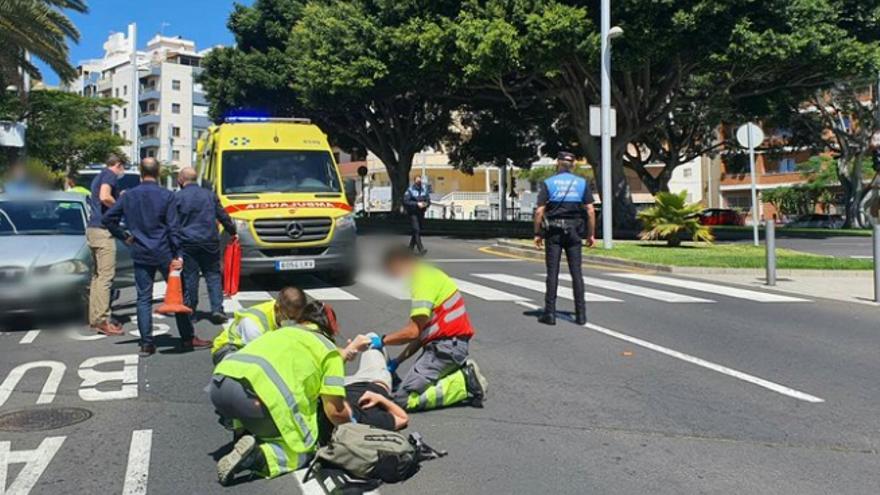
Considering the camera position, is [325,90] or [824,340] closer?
[824,340]

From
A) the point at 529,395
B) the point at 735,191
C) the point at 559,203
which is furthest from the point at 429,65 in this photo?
the point at 735,191

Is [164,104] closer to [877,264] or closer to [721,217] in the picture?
[721,217]

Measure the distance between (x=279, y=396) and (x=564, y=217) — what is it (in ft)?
18.0

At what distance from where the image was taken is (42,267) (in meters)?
9.04

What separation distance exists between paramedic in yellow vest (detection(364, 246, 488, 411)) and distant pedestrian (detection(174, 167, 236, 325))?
138 inches

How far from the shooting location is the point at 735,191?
3017 inches

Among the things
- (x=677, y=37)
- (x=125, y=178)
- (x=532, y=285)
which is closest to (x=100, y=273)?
(x=532, y=285)

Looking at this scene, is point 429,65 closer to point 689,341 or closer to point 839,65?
point 839,65

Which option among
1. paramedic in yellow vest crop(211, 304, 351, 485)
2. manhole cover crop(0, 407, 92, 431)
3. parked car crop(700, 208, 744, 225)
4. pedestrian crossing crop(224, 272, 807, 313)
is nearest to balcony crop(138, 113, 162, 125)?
parked car crop(700, 208, 744, 225)

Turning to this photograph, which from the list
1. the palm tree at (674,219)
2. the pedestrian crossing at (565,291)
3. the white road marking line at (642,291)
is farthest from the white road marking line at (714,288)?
the palm tree at (674,219)

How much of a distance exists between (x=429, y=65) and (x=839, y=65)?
11932 millimetres

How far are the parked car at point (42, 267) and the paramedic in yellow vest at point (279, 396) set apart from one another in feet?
17.6

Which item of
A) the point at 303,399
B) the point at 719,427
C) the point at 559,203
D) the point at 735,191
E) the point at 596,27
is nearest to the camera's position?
the point at 303,399

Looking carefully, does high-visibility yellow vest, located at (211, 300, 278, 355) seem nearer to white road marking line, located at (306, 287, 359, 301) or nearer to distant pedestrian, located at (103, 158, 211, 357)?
distant pedestrian, located at (103, 158, 211, 357)
